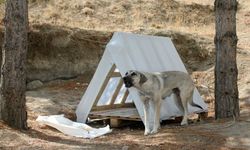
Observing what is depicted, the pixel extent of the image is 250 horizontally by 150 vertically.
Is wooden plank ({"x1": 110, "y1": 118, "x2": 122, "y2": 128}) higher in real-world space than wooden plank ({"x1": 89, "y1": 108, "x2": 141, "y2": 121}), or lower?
lower

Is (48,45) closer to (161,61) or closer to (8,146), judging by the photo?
(161,61)

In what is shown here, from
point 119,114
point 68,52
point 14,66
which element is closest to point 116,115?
point 119,114

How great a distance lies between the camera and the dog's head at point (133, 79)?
809 cm

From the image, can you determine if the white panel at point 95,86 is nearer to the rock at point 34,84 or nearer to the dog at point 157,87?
the dog at point 157,87

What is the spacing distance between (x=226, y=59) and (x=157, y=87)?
1511 mm

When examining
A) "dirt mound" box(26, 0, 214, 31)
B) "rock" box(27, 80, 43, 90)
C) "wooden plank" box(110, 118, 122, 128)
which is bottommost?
"rock" box(27, 80, 43, 90)

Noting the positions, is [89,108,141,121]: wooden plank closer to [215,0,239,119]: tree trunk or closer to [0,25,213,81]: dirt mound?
[215,0,239,119]: tree trunk

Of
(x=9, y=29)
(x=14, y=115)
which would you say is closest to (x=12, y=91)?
(x=14, y=115)

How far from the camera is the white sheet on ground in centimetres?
816

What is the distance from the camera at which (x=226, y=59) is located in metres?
8.88

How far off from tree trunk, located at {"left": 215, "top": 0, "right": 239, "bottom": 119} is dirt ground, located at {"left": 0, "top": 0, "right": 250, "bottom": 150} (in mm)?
405

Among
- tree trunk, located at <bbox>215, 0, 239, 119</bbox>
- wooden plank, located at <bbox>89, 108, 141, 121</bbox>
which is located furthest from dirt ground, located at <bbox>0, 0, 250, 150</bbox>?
tree trunk, located at <bbox>215, 0, 239, 119</bbox>

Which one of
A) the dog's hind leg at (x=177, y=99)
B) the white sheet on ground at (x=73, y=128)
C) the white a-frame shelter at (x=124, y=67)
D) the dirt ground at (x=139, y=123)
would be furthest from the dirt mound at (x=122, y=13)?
the white sheet on ground at (x=73, y=128)

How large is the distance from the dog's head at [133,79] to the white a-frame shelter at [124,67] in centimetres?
54
